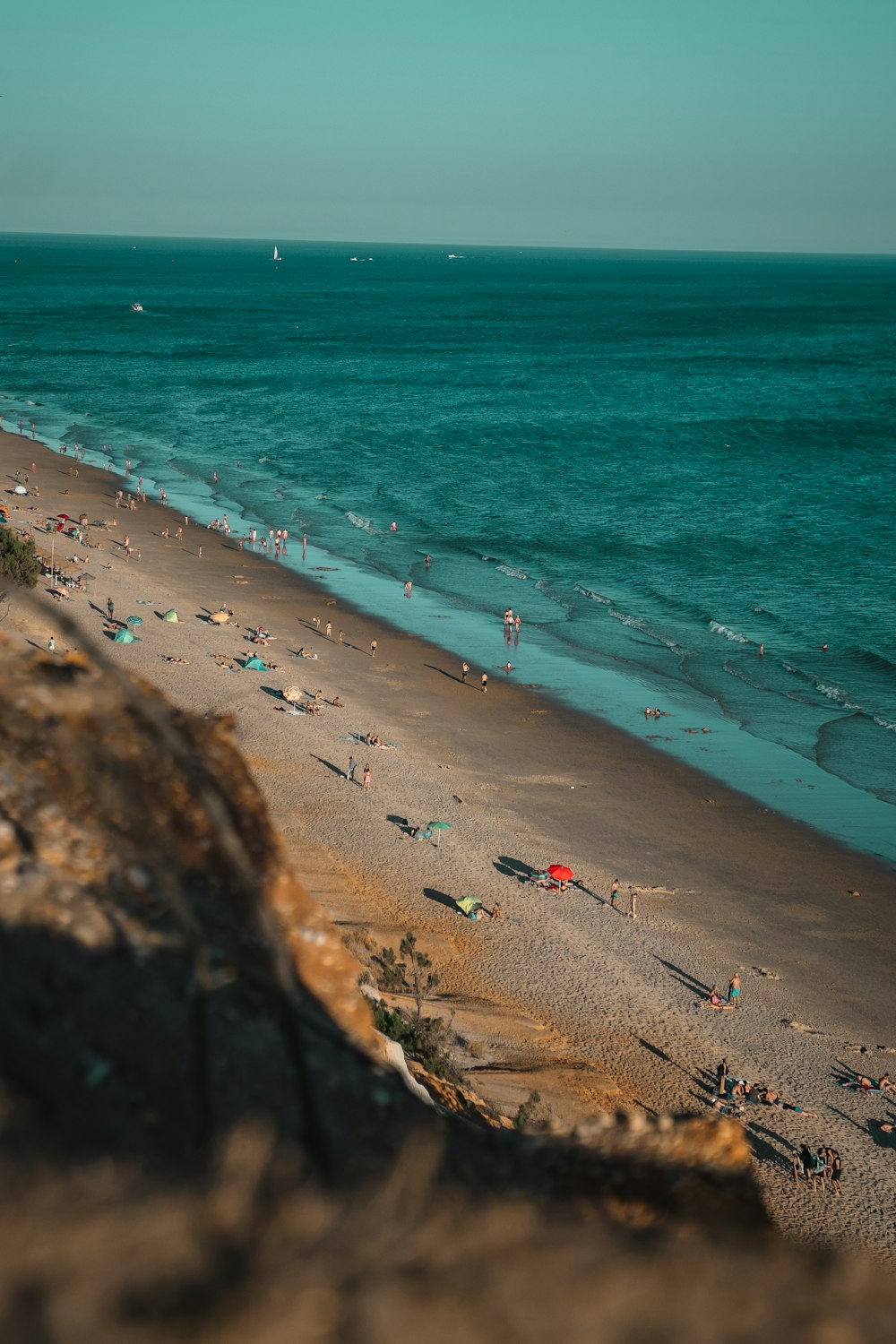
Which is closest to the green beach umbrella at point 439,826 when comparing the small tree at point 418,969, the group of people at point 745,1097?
the small tree at point 418,969

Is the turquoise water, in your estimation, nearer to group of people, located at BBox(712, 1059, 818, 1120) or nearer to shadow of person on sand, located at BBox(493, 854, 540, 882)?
shadow of person on sand, located at BBox(493, 854, 540, 882)

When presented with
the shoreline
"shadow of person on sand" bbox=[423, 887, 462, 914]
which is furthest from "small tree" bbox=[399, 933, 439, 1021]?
the shoreline

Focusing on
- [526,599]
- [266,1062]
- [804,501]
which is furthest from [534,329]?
[266,1062]

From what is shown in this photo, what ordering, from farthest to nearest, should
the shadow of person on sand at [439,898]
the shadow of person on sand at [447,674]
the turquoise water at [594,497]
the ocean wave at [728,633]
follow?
the ocean wave at [728,633] < the shadow of person on sand at [447,674] < the turquoise water at [594,497] < the shadow of person on sand at [439,898]

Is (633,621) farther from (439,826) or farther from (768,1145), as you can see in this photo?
(768,1145)

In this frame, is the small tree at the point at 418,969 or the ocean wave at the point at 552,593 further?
the ocean wave at the point at 552,593

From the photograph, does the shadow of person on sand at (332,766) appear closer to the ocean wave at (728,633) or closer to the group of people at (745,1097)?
the group of people at (745,1097)

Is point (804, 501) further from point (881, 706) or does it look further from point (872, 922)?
point (872, 922)
